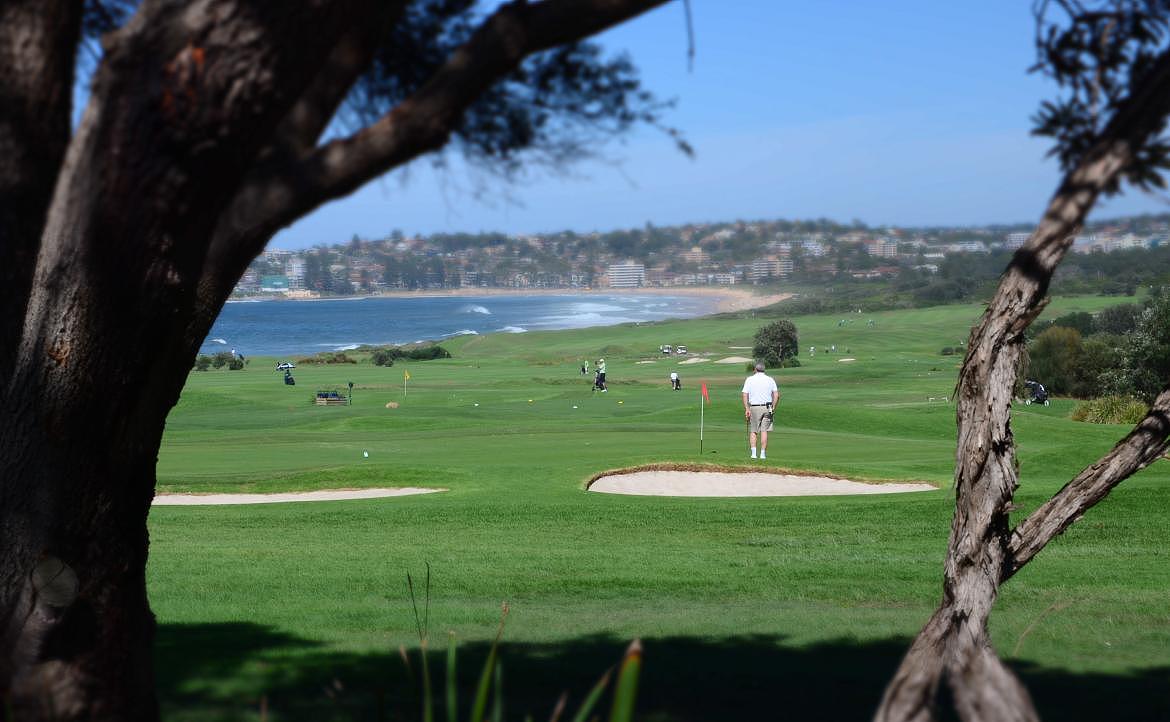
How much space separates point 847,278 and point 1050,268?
129578 mm

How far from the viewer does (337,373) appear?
66125mm

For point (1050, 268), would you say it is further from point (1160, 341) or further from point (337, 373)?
point (337, 373)

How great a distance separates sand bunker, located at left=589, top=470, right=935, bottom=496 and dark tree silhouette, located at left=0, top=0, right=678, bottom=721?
14421mm

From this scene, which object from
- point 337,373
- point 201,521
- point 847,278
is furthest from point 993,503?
point 847,278

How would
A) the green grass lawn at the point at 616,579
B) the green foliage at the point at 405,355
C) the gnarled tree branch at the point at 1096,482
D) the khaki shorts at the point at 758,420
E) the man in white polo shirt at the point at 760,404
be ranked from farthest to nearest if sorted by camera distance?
the green foliage at the point at 405,355 < the khaki shorts at the point at 758,420 < the man in white polo shirt at the point at 760,404 < the green grass lawn at the point at 616,579 < the gnarled tree branch at the point at 1096,482

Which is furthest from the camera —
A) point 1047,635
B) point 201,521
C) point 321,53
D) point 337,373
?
point 337,373

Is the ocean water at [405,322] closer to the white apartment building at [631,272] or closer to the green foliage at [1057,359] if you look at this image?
the white apartment building at [631,272]

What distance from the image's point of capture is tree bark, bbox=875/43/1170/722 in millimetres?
4070

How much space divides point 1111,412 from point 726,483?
596 inches

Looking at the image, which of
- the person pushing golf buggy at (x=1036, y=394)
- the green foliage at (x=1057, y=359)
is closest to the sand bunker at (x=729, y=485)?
the person pushing golf buggy at (x=1036, y=394)

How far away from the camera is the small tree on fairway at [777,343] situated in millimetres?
70500

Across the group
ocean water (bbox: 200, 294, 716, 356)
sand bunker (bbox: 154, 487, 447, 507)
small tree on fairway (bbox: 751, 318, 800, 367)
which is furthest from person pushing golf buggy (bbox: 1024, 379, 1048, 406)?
ocean water (bbox: 200, 294, 716, 356)

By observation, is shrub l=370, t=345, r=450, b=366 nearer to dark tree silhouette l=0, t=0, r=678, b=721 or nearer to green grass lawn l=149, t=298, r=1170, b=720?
green grass lawn l=149, t=298, r=1170, b=720

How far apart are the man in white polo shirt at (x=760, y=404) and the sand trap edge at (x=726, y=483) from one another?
1.22 meters
